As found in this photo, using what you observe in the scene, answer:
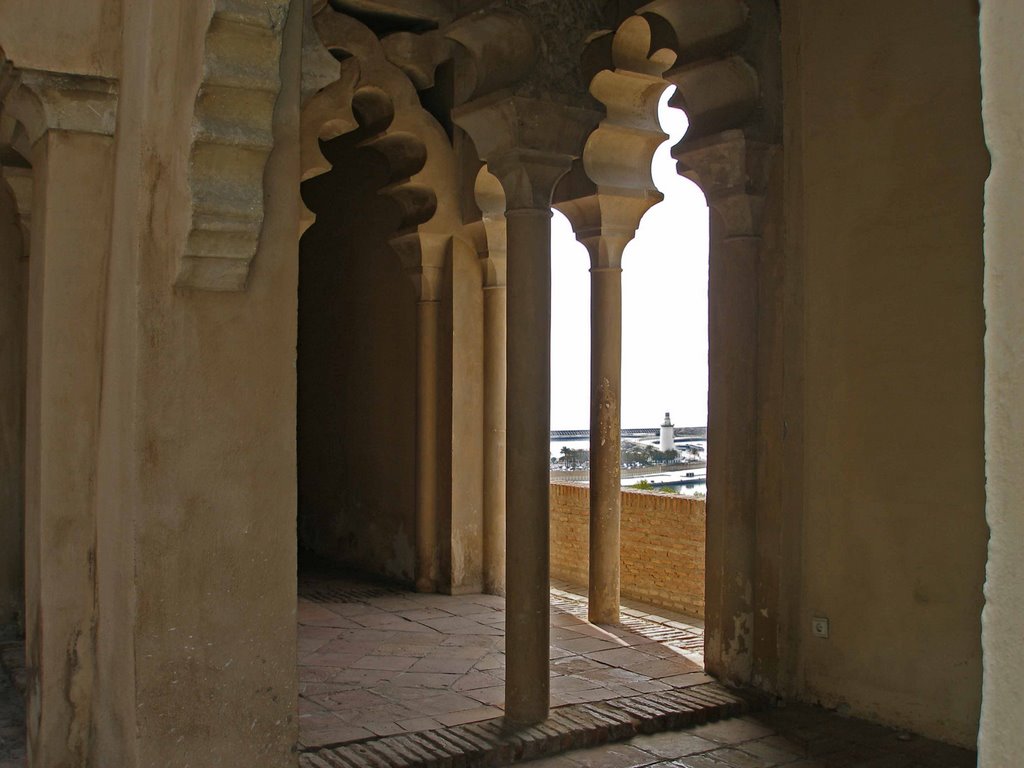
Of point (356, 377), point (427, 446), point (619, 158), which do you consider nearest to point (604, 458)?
point (427, 446)

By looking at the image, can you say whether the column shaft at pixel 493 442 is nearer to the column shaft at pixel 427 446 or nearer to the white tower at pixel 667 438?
the column shaft at pixel 427 446

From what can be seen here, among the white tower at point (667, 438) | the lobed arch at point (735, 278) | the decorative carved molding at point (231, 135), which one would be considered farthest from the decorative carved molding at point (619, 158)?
the white tower at point (667, 438)

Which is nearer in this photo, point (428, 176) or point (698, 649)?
point (698, 649)

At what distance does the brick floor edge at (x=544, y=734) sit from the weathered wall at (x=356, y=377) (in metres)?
4.07

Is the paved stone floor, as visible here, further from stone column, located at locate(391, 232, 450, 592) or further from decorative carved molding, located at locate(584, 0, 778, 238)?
stone column, located at locate(391, 232, 450, 592)

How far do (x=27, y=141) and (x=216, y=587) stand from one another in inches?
86.1

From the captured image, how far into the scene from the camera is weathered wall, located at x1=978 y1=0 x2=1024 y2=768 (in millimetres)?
1001

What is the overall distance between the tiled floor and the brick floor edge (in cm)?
14

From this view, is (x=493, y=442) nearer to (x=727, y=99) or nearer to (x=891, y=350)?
(x=727, y=99)

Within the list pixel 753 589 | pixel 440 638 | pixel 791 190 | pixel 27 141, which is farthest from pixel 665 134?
pixel 27 141

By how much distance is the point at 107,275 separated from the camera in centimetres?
417

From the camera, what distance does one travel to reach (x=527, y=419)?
5676mm

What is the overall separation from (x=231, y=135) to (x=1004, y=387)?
2.88 m

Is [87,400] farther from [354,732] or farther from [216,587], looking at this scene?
[354,732]
